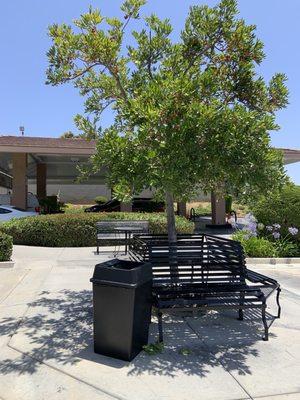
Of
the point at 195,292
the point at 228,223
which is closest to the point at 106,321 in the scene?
the point at 195,292

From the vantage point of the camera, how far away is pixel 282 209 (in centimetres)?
1265

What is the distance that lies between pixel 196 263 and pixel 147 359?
1.73 meters

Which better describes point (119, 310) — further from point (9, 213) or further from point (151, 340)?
point (9, 213)

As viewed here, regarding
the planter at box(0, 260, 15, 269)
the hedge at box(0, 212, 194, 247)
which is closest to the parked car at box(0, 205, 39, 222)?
the hedge at box(0, 212, 194, 247)

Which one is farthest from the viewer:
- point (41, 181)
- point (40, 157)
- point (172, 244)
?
point (41, 181)

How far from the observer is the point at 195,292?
5.46 m

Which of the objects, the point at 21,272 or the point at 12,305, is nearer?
the point at 12,305

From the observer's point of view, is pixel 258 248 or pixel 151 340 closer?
pixel 151 340

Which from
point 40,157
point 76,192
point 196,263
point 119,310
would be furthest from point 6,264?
point 76,192

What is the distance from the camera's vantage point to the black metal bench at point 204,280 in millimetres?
5262

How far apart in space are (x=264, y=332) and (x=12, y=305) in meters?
3.77

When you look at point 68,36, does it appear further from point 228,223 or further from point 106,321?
point 228,223

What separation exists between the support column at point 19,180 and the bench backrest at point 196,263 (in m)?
14.1

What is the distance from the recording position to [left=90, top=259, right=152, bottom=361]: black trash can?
446 cm
